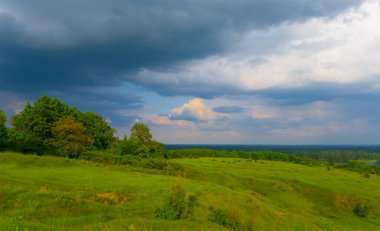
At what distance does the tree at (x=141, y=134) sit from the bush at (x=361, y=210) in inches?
1834

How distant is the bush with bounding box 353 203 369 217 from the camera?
51.3 m

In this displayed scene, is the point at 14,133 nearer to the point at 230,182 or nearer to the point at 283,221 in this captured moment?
the point at 230,182

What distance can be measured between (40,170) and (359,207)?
49307mm

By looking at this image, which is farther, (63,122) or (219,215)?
(63,122)

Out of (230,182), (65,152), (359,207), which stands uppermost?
(65,152)

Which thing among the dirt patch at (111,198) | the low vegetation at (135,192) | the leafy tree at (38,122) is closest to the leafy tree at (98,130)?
the low vegetation at (135,192)

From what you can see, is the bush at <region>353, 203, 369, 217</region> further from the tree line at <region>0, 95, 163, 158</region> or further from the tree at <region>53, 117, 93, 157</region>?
the tree at <region>53, 117, 93, 157</region>

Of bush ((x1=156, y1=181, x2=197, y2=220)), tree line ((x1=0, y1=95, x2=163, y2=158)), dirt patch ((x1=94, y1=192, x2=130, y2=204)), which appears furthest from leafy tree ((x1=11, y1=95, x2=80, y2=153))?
bush ((x1=156, y1=181, x2=197, y2=220))

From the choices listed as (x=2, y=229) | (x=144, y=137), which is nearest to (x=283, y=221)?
(x=2, y=229)

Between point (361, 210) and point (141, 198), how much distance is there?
4144 cm

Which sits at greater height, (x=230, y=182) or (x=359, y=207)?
(x=230, y=182)

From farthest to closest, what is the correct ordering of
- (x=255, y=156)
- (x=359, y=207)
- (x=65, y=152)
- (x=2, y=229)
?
(x=255, y=156), (x=65, y=152), (x=359, y=207), (x=2, y=229)

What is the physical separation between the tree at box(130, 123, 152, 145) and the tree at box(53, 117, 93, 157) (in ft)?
39.6

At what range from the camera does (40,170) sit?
3806 centimetres
